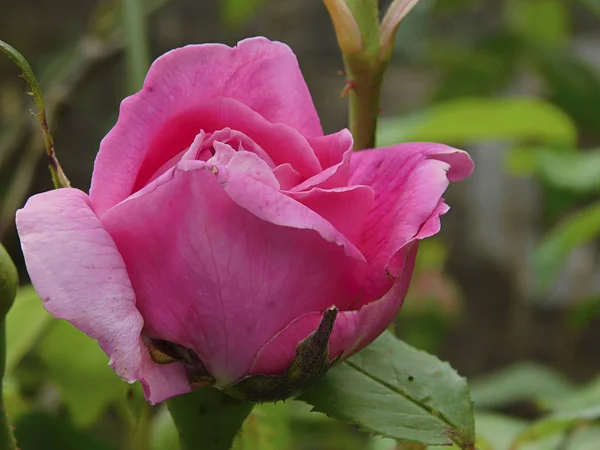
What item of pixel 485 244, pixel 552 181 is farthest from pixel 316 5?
pixel 552 181

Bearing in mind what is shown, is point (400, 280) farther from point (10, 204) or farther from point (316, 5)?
point (316, 5)


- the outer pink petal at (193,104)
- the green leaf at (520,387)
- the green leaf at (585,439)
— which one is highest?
the outer pink petal at (193,104)

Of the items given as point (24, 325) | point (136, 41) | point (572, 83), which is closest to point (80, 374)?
point (24, 325)

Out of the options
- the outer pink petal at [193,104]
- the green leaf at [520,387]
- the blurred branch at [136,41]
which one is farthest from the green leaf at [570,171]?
the outer pink petal at [193,104]

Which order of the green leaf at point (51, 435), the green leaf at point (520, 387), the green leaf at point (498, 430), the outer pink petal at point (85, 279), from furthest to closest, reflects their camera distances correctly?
the green leaf at point (520, 387) < the green leaf at point (498, 430) < the green leaf at point (51, 435) < the outer pink petal at point (85, 279)

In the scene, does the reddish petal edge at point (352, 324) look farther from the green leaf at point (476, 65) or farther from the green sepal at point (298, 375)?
the green leaf at point (476, 65)

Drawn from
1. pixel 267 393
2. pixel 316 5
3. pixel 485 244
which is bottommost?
pixel 485 244
